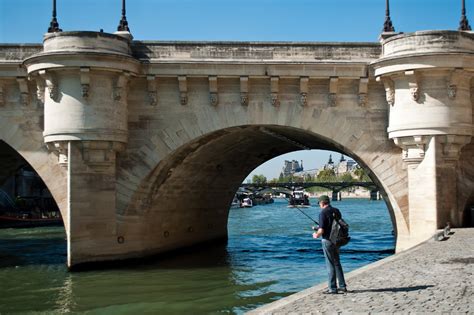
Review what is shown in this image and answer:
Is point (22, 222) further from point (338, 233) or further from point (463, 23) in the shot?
point (338, 233)

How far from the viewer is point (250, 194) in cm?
13550

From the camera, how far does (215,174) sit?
29.2 meters

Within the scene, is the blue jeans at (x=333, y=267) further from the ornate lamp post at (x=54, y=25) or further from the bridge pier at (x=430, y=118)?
the ornate lamp post at (x=54, y=25)

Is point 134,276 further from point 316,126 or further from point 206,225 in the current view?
point 206,225

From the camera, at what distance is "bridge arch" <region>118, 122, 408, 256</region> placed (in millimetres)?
20828

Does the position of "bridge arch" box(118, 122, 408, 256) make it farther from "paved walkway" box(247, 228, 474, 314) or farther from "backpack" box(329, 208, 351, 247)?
"backpack" box(329, 208, 351, 247)

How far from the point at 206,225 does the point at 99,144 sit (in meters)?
11.8

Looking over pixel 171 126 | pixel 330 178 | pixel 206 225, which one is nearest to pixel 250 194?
pixel 330 178

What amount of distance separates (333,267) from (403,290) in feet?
4.22

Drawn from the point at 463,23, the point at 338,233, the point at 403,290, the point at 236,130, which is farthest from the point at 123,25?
the point at 403,290

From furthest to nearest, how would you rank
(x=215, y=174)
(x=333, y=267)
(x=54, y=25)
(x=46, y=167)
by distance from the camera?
(x=215, y=174), (x=54, y=25), (x=46, y=167), (x=333, y=267)

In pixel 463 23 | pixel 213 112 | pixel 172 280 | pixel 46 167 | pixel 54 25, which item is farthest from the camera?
pixel 54 25

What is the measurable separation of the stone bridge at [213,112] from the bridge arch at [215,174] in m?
0.09

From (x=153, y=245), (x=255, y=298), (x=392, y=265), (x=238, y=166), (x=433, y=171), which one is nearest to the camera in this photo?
(x=392, y=265)
